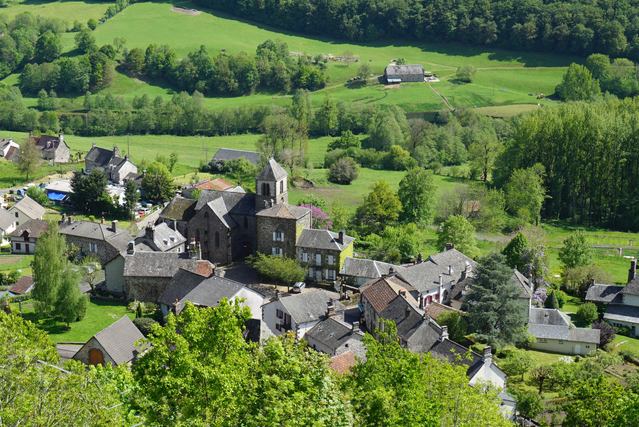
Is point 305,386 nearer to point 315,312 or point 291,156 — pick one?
point 315,312

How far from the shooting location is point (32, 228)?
85062mm

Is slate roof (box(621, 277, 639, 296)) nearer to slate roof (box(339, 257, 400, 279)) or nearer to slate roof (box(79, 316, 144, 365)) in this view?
slate roof (box(339, 257, 400, 279))

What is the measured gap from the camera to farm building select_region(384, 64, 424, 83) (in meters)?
160

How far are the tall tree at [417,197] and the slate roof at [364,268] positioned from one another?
19.3 metres

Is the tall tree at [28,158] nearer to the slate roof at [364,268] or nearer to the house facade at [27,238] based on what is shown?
the house facade at [27,238]

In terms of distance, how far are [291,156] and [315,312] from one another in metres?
54.4

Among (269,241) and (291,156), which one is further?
(291,156)

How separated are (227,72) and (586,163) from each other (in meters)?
75.5

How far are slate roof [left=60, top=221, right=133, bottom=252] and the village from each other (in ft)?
0.41

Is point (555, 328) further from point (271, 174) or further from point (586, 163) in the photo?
point (586, 163)

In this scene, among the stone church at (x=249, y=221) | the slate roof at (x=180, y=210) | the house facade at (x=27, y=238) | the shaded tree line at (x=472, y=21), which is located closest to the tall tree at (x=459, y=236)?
the stone church at (x=249, y=221)

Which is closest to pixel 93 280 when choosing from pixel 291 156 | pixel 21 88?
pixel 291 156

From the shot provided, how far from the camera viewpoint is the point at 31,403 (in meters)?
23.5

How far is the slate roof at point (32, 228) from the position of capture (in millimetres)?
84312
